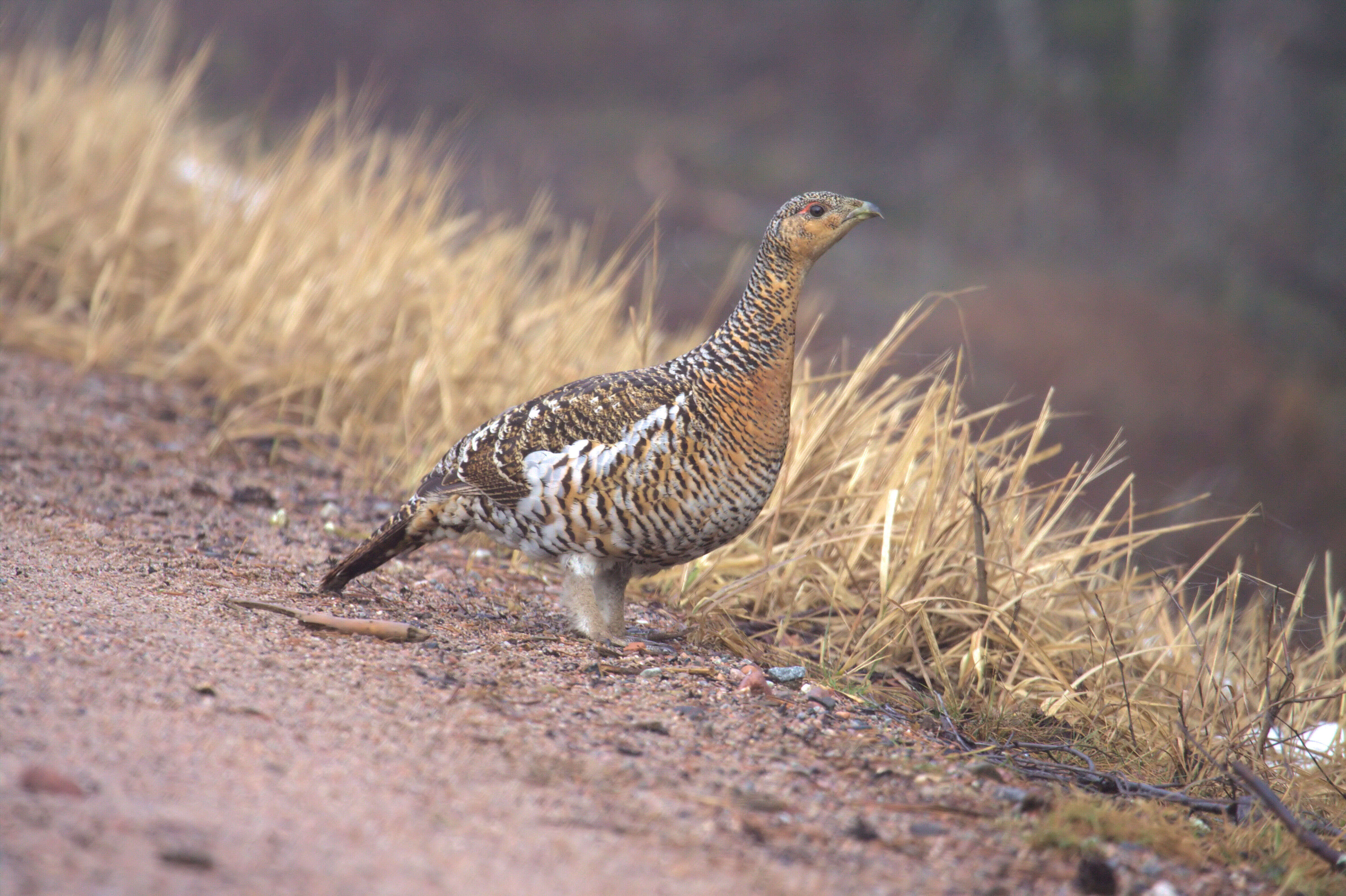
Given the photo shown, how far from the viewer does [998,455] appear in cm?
441

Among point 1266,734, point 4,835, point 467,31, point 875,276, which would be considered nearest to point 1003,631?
point 1266,734

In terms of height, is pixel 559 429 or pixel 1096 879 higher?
pixel 559 429

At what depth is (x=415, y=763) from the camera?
7.54 feet

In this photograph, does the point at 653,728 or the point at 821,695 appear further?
the point at 821,695

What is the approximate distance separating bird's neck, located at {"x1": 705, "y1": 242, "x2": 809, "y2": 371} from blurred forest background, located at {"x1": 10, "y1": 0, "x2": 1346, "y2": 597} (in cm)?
440

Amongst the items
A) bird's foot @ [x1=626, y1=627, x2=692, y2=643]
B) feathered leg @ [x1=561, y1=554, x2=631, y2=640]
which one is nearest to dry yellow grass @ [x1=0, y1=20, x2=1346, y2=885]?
bird's foot @ [x1=626, y1=627, x2=692, y2=643]

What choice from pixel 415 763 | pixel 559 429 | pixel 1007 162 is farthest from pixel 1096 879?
pixel 1007 162

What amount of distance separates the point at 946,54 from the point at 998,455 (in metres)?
15.8

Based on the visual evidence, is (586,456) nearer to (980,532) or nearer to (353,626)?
(353,626)

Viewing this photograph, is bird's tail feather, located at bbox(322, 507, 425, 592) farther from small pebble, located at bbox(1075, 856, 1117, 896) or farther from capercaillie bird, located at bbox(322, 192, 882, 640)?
small pebble, located at bbox(1075, 856, 1117, 896)

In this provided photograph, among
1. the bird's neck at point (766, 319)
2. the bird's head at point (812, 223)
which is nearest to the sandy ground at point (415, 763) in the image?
the bird's neck at point (766, 319)

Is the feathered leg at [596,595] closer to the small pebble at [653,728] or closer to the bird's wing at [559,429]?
the bird's wing at [559,429]

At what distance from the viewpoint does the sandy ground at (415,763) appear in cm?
185

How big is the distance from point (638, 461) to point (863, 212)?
111cm
